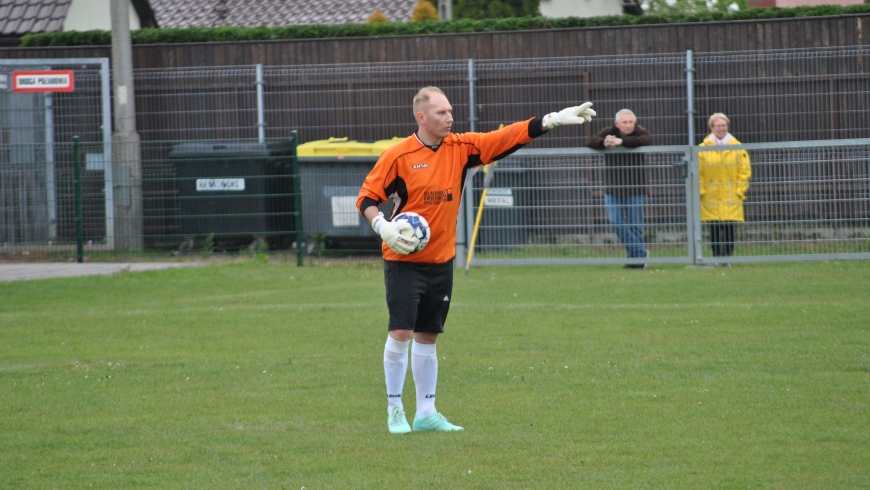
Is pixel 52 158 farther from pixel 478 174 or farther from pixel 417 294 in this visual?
pixel 417 294

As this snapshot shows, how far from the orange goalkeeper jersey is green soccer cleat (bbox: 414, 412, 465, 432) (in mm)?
923

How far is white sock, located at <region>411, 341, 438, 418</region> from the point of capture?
653 centimetres

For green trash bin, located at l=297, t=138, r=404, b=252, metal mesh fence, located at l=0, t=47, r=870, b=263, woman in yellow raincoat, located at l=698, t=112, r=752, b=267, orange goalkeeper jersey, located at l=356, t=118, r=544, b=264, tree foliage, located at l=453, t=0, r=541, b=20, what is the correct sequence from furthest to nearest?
tree foliage, located at l=453, t=0, r=541, b=20
green trash bin, located at l=297, t=138, r=404, b=252
metal mesh fence, located at l=0, t=47, r=870, b=263
woman in yellow raincoat, located at l=698, t=112, r=752, b=267
orange goalkeeper jersey, located at l=356, t=118, r=544, b=264

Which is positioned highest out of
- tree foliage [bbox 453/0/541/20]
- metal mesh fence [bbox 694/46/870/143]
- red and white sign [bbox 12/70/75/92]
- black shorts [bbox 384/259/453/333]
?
tree foliage [bbox 453/0/541/20]

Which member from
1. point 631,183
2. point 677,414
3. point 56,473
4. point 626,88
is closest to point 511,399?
point 677,414

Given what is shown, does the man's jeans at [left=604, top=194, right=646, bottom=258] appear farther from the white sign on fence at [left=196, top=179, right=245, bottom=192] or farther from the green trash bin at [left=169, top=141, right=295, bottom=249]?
the white sign on fence at [left=196, top=179, right=245, bottom=192]

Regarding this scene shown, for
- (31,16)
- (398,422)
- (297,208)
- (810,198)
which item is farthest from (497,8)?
(398,422)

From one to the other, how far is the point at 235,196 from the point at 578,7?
20.3 meters

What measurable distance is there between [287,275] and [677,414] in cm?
911

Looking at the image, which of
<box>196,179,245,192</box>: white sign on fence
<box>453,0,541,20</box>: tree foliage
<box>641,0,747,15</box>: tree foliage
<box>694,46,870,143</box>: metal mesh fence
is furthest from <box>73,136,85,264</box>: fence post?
<box>641,0,747,15</box>: tree foliage

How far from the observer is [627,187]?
1445cm

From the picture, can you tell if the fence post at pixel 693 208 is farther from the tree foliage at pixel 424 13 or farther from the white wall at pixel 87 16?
the white wall at pixel 87 16

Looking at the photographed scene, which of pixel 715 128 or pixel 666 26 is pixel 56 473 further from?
pixel 666 26

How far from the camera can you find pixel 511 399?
7.15m
